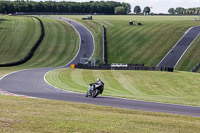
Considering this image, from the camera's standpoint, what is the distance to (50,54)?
300 ft

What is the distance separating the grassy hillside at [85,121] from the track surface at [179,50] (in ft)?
197

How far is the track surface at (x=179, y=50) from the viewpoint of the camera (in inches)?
3164

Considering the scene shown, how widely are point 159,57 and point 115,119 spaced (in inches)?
2757

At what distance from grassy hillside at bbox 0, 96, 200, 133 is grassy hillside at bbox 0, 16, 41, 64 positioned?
6562 cm

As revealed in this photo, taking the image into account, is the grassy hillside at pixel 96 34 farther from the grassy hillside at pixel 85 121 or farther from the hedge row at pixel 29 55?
the grassy hillside at pixel 85 121

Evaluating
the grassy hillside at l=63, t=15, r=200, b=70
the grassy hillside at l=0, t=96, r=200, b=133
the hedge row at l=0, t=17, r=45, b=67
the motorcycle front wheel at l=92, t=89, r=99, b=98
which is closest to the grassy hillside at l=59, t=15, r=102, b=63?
the grassy hillside at l=63, t=15, r=200, b=70

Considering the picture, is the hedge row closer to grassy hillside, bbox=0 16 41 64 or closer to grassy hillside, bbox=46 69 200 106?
grassy hillside, bbox=0 16 41 64

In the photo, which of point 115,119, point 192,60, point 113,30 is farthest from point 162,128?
point 113,30

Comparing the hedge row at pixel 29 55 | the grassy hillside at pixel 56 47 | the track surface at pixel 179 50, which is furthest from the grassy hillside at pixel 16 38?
the track surface at pixel 179 50

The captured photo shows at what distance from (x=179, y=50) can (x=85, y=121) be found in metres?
74.7

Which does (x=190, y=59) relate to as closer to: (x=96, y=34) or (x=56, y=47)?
(x=56, y=47)

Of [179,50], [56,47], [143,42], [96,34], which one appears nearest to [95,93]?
[179,50]

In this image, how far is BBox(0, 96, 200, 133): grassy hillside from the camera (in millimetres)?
14586

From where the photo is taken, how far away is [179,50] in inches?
3479
